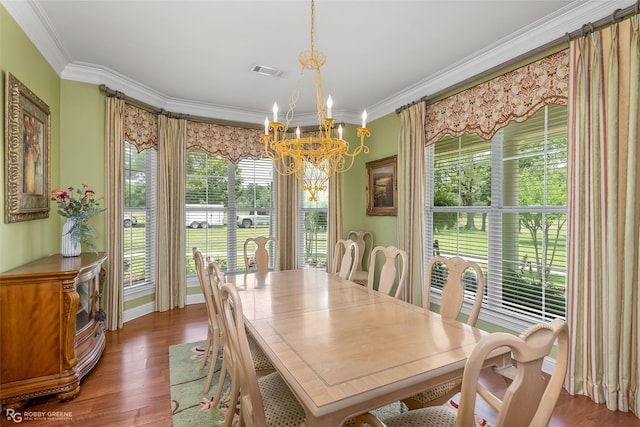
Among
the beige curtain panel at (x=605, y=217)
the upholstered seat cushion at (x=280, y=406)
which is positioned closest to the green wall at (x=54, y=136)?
the upholstered seat cushion at (x=280, y=406)

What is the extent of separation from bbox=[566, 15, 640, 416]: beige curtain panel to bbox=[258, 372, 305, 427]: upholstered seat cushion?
2087mm

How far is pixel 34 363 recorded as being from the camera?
2.14 m

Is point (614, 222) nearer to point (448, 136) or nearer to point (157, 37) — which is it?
point (448, 136)

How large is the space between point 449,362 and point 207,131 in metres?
4.13

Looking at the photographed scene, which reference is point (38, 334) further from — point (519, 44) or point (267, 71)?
point (519, 44)

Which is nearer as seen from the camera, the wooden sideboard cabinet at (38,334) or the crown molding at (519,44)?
the wooden sideboard cabinet at (38,334)

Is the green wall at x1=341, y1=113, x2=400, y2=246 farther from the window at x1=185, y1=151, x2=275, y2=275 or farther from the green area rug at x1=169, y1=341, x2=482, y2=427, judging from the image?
the green area rug at x1=169, y1=341, x2=482, y2=427

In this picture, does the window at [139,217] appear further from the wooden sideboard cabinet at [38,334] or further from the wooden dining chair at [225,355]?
the wooden dining chair at [225,355]

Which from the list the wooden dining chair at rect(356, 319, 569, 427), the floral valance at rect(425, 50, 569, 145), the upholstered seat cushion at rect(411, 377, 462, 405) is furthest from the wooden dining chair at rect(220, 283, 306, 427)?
Result: the floral valance at rect(425, 50, 569, 145)

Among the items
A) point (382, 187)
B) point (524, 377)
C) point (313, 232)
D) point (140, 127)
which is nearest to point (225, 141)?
point (140, 127)

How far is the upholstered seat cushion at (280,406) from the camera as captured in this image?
1.39m

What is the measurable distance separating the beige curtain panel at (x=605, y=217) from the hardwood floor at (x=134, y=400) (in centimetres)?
19

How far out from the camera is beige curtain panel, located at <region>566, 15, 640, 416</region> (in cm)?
201

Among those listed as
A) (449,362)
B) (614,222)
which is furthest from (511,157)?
(449,362)
